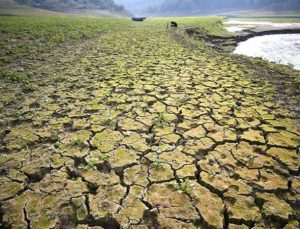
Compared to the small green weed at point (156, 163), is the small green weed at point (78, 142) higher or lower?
lower

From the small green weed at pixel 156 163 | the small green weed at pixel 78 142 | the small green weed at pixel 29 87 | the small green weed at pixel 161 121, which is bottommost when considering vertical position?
the small green weed at pixel 29 87

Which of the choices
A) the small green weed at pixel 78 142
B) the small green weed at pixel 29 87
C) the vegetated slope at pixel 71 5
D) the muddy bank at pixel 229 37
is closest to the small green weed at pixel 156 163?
the small green weed at pixel 78 142

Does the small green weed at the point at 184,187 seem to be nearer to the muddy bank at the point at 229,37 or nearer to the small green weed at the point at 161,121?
the small green weed at the point at 161,121

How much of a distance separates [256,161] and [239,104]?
7.71ft

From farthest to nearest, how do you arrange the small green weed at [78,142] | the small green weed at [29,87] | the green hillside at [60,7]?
1. the green hillside at [60,7]
2. the small green weed at [29,87]
3. the small green weed at [78,142]

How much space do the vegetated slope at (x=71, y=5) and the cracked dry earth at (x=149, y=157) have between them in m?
121

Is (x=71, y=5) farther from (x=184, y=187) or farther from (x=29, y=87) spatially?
(x=184, y=187)

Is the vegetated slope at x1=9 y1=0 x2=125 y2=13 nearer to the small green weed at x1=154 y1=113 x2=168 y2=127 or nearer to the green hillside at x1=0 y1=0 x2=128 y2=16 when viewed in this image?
the green hillside at x1=0 y1=0 x2=128 y2=16

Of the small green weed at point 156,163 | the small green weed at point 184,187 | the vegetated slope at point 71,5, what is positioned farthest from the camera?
the vegetated slope at point 71,5

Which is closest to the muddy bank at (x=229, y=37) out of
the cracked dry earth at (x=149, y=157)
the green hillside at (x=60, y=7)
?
the cracked dry earth at (x=149, y=157)

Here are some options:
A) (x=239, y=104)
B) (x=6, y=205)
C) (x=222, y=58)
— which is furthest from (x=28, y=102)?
(x=222, y=58)

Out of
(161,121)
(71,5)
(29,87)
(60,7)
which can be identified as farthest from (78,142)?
(71,5)

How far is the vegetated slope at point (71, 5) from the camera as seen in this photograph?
375ft

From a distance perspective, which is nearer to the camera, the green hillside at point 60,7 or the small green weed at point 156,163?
the small green weed at point 156,163
